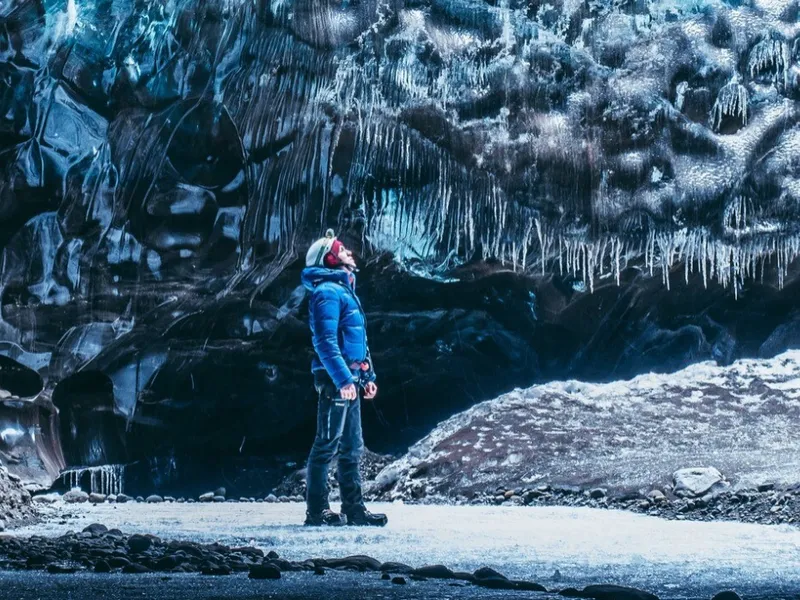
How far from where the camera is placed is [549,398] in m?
12.9

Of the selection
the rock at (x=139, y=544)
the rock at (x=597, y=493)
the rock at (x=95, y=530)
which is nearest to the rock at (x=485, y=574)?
the rock at (x=139, y=544)

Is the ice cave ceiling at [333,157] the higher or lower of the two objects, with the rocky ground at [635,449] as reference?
higher

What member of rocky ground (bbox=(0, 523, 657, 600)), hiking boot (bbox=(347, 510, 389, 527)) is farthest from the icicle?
rocky ground (bbox=(0, 523, 657, 600))

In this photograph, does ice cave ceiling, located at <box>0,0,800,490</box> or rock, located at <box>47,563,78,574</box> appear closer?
rock, located at <box>47,563,78,574</box>

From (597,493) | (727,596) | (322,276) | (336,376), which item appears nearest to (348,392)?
(336,376)

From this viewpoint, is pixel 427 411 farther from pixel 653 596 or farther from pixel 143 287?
pixel 653 596

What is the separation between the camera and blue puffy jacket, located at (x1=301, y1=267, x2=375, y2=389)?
592cm

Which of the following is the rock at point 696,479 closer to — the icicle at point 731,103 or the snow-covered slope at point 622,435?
the snow-covered slope at point 622,435

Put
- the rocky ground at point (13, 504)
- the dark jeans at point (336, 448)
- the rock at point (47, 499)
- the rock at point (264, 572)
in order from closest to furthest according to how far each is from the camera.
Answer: the rock at point (264, 572), the dark jeans at point (336, 448), the rocky ground at point (13, 504), the rock at point (47, 499)

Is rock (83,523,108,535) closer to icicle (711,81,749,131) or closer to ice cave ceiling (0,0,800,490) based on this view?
ice cave ceiling (0,0,800,490)

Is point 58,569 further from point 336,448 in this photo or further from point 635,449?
point 635,449

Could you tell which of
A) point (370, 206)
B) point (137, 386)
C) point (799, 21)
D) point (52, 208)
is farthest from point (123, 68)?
point (799, 21)

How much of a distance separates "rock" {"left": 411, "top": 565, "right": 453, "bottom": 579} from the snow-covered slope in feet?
16.2

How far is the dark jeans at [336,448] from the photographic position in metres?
6.10
